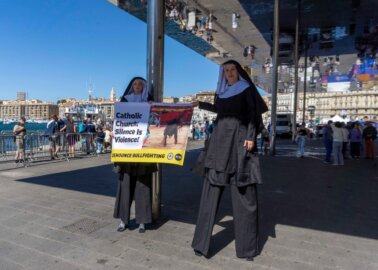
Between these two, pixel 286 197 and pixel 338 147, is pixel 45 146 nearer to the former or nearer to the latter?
pixel 286 197

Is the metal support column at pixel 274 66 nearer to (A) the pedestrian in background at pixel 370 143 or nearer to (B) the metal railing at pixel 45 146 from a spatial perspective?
(A) the pedestrian in background at pixel 370 143

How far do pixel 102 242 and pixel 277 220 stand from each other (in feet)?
7.62

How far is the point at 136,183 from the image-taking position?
3635 mm

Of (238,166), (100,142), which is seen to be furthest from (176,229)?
(100,142)

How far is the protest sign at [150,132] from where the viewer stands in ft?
11.4

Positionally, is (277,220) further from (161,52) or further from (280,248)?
(161,52)

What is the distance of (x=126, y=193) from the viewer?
360cm

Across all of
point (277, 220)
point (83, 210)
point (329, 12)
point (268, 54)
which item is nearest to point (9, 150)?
point (83, 210)

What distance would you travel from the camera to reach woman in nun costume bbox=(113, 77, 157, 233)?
355 cm

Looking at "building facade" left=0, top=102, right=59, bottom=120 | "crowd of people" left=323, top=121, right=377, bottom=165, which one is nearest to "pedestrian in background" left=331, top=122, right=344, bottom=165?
"crowd of people" left=323, top=121, right=377, bottom=165

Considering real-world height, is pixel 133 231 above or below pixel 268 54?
below

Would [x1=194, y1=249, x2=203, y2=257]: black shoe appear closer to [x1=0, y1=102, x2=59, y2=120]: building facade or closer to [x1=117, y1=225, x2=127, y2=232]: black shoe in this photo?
[x1=117, y1=225, x2=127, y2=232]: black shoe

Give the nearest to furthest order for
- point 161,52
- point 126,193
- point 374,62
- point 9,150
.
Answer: point 126,193
point 161,52
point 9,150
point 374,62

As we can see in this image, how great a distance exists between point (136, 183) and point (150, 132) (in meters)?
0.64
